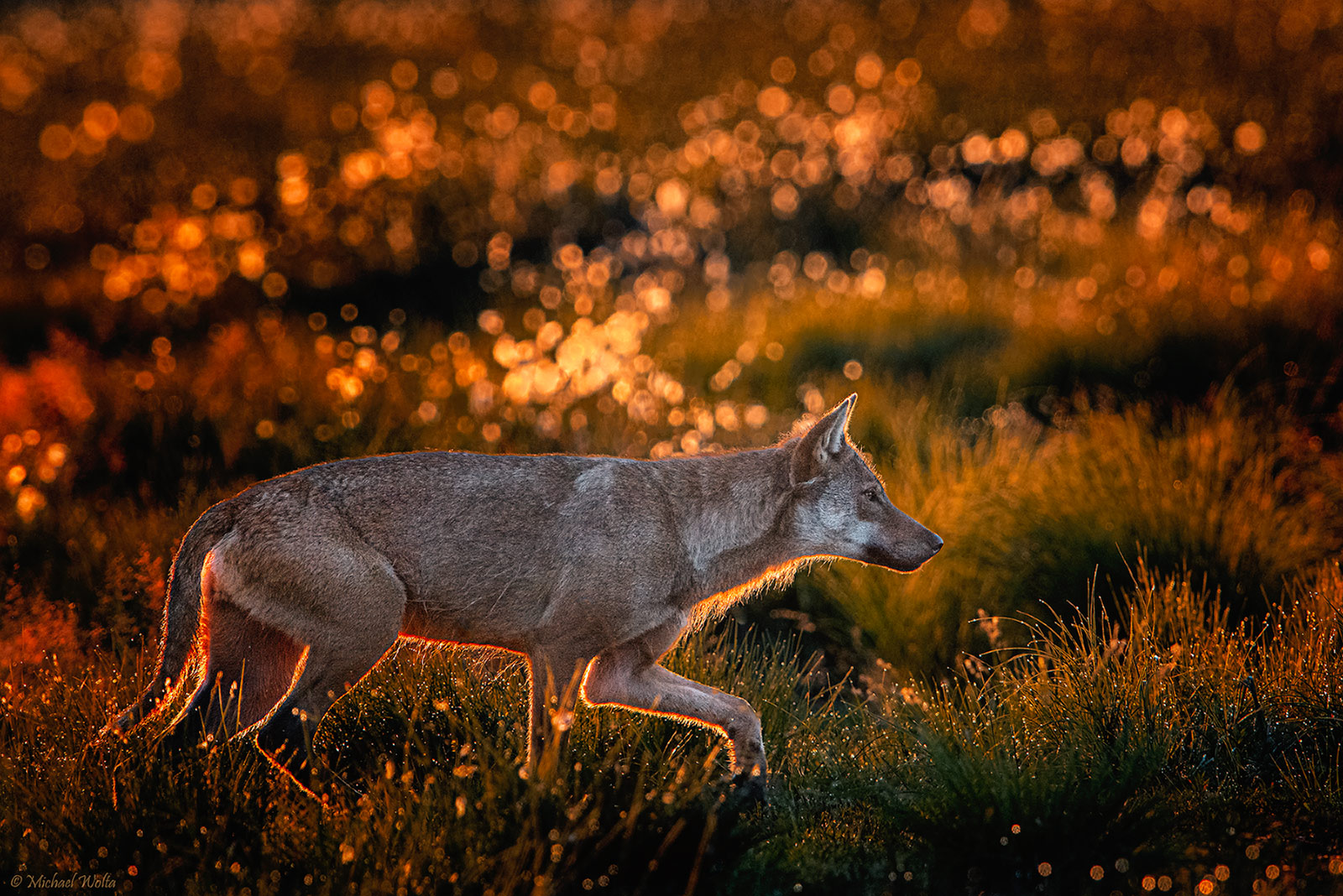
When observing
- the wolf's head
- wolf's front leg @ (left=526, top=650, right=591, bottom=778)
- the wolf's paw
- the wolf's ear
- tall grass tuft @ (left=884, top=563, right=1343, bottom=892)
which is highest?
the wolf's ear

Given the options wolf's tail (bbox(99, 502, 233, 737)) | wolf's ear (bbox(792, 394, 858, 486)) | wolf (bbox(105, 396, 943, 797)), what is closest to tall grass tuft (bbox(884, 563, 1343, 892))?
wolf (bbox(105, 396, 943, 797))

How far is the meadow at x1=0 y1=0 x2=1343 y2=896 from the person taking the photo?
468 centimetres

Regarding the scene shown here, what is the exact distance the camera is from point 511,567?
5363 millimetres

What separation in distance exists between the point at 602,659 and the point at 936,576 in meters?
3.02

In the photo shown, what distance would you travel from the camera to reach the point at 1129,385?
1034 cm

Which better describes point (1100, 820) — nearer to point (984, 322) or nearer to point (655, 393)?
point (655, 393)

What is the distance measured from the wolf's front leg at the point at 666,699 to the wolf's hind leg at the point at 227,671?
4.55ft

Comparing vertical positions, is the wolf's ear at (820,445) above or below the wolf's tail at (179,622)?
above

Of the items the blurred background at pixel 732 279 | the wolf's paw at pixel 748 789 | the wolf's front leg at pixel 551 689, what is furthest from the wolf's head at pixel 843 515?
the wolf's front leg at pixel 551 689

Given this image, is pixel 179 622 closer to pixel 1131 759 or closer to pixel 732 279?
pixel 1131 759

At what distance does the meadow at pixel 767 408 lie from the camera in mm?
4676

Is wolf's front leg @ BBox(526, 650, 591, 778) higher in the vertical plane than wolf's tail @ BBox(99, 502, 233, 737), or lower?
lower

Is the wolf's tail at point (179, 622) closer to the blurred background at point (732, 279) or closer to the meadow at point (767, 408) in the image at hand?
the meadow at point (767, 408)

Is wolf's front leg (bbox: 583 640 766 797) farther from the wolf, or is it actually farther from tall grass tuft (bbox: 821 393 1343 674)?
tall grass tuft (bbox: 821 393 1343 674)
